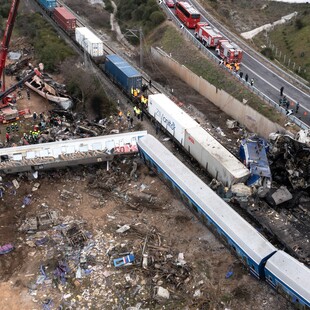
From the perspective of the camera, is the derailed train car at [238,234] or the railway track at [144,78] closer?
the derailed train car at [238,234]

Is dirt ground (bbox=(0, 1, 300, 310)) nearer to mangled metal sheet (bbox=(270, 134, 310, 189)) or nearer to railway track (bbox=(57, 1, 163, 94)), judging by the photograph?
mangled metal sheet (bbox=(270, 134, 310, 189))

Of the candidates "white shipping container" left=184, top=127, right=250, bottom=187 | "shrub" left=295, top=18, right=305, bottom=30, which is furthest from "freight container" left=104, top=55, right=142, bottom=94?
"shrub" left=295, top=18, right=305, bottom=30

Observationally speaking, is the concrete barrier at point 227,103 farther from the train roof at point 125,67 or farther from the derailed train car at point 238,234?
the derailed train car at point 238,234

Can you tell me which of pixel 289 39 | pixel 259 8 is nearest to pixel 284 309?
pixel 289 39

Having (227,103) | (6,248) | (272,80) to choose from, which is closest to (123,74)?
(227,103)

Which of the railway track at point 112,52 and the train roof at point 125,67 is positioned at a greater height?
the train roof at point 125,67

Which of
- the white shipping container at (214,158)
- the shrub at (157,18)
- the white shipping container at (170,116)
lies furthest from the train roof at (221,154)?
the shrub at (157,18)
